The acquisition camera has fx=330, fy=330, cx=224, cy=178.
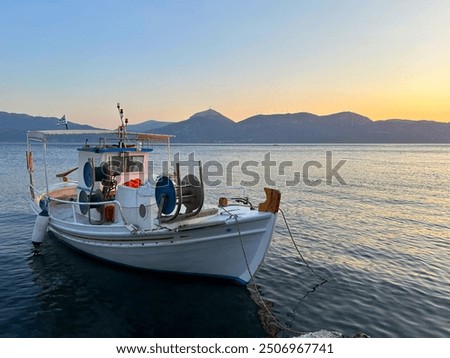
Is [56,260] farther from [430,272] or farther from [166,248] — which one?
[430,272]

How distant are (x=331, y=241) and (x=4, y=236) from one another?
666 inches

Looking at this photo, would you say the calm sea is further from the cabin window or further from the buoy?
the cabin window

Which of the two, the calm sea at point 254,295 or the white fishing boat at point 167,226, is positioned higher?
the white fishing boat at point 167,226

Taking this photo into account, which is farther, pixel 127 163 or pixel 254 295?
pixel 127 163

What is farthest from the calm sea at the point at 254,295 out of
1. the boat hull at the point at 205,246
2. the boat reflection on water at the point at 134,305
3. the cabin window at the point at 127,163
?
the cabin window at the point at 127,163

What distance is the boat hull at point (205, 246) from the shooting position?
10031mm

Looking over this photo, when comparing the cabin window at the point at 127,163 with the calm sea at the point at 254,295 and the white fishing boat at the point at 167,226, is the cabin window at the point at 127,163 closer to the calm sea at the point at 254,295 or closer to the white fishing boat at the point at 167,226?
the white fishing boat at the point at 167,226

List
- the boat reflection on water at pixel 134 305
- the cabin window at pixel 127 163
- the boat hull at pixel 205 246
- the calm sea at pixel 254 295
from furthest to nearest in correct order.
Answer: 1. the cabin window at pixel 127 163
2. the boat hull at pixel 205 246
3. the calm sea at pixel 254 295
4. the boat reflection on water at pixel 134 305

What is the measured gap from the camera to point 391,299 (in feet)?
35.1

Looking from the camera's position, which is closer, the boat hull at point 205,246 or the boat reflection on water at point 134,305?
the boat reflection on water at point 134,305

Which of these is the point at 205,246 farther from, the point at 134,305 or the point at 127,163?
the point at 127,163

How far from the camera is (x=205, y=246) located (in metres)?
10.4

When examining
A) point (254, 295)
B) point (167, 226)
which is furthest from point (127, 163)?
point (254, 295)
